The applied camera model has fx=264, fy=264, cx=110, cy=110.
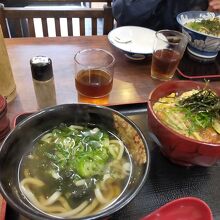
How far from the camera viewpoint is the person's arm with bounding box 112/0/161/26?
69.8 inches

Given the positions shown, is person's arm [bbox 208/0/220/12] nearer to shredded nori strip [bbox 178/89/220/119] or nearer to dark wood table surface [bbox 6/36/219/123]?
dark wood table surface [bbox 6/36/219/123]

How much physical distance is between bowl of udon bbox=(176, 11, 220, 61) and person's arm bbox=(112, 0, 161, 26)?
274 mm

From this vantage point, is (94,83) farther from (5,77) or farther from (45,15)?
(45,15)

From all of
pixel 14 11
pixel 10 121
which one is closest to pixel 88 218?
pixel 10 121

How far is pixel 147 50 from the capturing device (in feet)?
4.84

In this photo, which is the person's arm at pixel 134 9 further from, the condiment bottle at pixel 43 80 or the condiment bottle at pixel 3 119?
the condiment bottle at pixel 3 119

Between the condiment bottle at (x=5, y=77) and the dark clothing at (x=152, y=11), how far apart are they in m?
0.97

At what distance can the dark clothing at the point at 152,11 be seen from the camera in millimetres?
1777

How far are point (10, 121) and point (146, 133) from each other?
1.76 feet

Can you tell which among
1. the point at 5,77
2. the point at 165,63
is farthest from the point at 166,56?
the point at 5,77

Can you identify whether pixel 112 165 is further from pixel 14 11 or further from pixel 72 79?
pixel 14 11

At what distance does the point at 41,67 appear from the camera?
0.98 m

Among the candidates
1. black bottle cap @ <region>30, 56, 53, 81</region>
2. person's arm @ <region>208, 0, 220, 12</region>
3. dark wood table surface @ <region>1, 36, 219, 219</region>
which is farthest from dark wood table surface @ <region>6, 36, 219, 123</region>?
person's arm @ <region>208, 0, 220, 12</region>

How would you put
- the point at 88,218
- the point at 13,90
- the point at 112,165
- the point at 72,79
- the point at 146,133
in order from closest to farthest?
the point at 88,218 < the point at 112,165 < the point at 146,133 < the point at 13,90 < the point at 72,79
